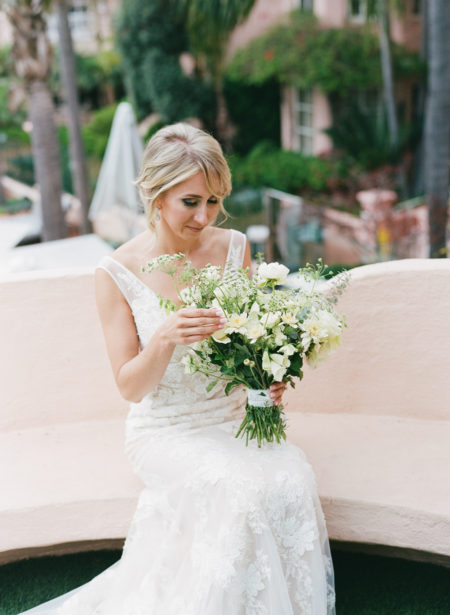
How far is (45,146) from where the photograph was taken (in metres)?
10.7

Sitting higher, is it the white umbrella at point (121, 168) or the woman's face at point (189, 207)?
the woman's face at point (189, 207)

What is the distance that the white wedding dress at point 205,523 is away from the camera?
7.62 feet

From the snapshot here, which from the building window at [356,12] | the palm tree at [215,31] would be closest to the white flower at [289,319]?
the palm tree at [215,31]

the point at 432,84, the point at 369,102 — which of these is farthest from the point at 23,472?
the point at 369,102

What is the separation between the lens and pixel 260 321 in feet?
7.65

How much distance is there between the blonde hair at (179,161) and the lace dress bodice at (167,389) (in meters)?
0.33

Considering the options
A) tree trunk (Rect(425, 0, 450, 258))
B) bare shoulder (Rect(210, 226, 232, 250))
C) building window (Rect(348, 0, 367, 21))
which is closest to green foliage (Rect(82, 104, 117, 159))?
building window (Rect(348, 0, 367, 21))

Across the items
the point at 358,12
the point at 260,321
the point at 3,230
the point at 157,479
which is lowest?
the point at 3,230

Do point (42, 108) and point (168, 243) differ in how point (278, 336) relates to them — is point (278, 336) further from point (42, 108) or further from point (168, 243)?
point (42, 108)

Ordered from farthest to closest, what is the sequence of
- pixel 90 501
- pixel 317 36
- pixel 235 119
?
1. pixel 235 119
2. pixel 317 36
3. pixel 90 501

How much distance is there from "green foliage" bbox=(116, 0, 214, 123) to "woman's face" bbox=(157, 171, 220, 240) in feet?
47.8

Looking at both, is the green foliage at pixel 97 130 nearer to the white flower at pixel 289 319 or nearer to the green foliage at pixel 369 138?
the green foliage at pixel 369 138

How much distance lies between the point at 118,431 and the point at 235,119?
15281 mm

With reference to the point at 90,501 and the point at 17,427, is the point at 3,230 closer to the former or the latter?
the point at 17,427
